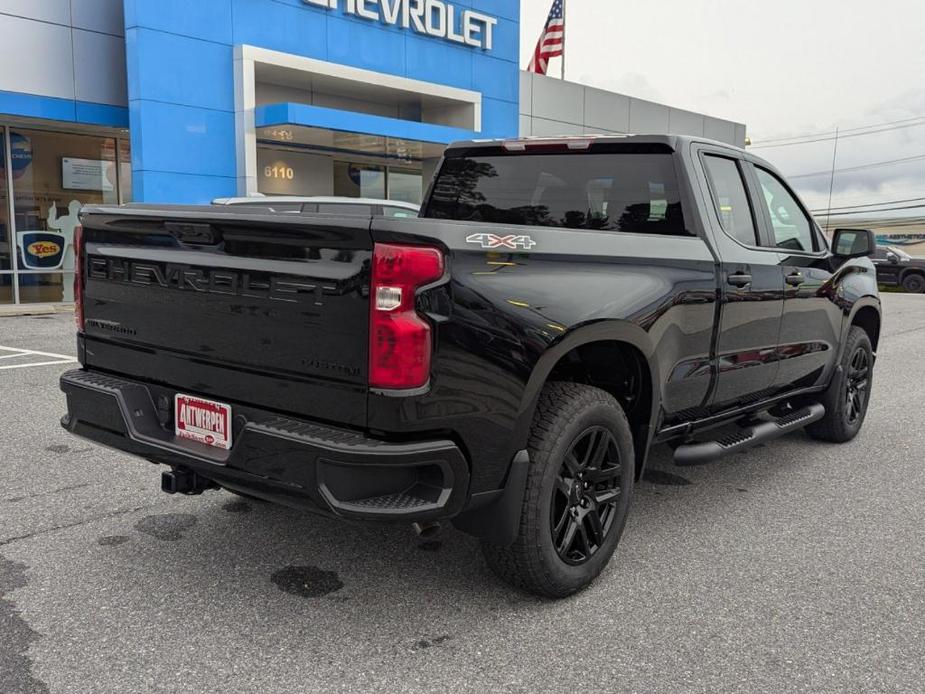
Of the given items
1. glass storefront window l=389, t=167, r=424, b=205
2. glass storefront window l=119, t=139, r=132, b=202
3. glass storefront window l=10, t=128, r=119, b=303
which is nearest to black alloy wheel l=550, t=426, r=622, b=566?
glass storefront window l=10, t=128, r=119, b=303

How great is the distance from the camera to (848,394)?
18.9ft

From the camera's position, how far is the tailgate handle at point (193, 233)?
298cm

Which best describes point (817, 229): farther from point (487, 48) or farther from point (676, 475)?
point (487, 48)

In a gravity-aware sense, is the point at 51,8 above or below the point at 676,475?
above

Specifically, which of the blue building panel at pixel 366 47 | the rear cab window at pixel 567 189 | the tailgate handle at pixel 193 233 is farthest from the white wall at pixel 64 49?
the tailgate handle at pixel 193 233

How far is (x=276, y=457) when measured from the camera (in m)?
2.74

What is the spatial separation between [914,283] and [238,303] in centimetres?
2842

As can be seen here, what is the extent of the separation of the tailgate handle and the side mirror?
157 inches

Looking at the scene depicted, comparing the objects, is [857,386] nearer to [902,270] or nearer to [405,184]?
[405,184]

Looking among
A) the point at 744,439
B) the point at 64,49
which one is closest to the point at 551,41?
the point at 64,49

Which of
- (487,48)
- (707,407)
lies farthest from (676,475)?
(487,48)

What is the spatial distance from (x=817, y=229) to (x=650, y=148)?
1.79m

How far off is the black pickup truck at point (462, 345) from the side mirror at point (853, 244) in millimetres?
1096

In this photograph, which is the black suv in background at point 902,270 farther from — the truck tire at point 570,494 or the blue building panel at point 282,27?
the truck tire at point 570,494
